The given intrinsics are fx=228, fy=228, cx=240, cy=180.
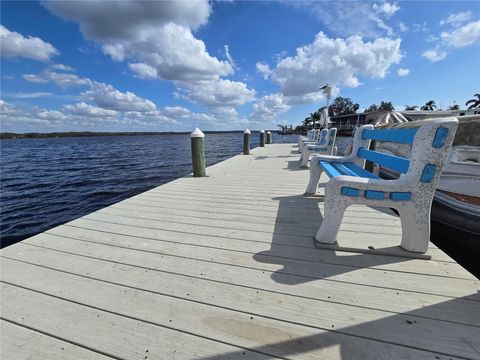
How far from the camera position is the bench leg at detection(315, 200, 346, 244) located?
1933mm

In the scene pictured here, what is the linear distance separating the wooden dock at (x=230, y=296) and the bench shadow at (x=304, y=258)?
0.01 meters

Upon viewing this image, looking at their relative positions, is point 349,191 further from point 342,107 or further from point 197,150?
point 342,107

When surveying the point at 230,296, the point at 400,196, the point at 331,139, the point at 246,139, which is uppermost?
the point at 331,139

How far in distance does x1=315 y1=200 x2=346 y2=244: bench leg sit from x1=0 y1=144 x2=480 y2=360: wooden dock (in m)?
0.13

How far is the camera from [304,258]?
1962 millimetres

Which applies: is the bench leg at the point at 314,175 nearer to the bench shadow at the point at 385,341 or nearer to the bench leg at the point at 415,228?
the bench leg at the point at 415,228

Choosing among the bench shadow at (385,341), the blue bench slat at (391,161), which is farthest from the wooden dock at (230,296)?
the blue bench slat at (391,161)

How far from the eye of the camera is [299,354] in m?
1.14

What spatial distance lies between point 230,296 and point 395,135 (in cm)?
206

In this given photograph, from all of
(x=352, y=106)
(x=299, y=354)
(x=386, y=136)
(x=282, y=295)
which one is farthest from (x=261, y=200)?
(x=352, y=106)

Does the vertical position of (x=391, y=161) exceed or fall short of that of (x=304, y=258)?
it exceeds it

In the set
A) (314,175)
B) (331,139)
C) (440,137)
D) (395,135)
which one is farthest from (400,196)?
(331,139)

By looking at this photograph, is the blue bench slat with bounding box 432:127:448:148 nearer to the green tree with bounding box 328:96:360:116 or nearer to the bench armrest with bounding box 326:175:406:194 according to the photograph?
the bench armrest with bounding box 326:175:406:194

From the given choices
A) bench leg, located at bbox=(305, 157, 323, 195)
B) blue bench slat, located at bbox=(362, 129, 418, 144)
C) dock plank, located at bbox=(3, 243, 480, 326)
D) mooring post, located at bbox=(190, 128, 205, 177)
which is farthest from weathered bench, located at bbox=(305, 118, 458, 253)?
mooring post, located at bbox=(190, 128, 205, 177)
